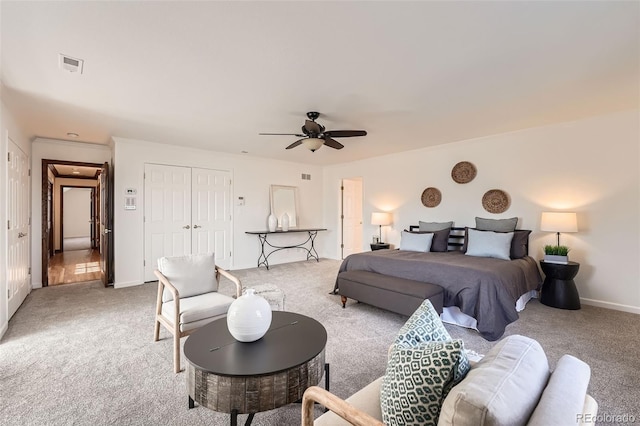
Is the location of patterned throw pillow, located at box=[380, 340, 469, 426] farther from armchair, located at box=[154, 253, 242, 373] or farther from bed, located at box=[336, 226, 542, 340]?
bed, located at box=[336, 226, 542, 340]

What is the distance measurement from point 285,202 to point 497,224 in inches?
169

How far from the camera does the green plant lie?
3.83 metres

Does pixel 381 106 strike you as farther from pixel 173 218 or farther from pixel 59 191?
pixel 59 191

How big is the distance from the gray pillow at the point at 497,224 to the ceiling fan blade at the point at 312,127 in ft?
9.91

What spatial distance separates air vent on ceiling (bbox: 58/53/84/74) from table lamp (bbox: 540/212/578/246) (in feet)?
17.3

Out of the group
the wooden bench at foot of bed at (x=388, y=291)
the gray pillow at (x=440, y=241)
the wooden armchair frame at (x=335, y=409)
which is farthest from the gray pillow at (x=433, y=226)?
the wooden armchair frame at (x=335, y=409)

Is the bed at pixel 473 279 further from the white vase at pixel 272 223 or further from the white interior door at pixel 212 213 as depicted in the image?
the white interior door at pixel 212 213

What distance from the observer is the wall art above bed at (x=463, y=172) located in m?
5.00

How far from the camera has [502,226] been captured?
4449 millimetres

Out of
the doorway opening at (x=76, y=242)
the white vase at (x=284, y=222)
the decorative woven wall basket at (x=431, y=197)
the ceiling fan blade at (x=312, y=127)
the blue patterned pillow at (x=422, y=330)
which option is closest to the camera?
the blue patterned pillow at (x=422, y=330)

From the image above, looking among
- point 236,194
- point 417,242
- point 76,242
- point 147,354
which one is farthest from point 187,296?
point 76,242

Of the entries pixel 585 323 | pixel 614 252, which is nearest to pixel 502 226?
pixel 614 252

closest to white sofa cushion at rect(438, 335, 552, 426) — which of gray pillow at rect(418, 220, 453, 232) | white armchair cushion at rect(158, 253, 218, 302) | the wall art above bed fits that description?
white armchair cushion at rect(158, 253, 218, 302)

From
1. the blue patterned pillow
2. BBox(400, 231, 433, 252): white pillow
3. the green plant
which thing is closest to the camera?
the blue patterned pillow
